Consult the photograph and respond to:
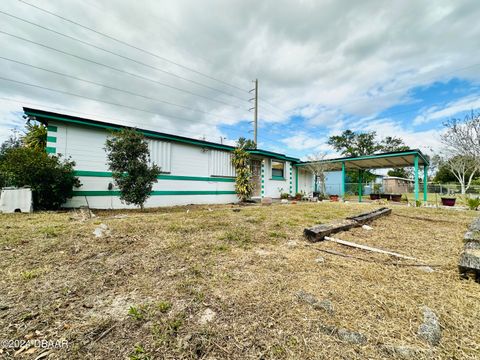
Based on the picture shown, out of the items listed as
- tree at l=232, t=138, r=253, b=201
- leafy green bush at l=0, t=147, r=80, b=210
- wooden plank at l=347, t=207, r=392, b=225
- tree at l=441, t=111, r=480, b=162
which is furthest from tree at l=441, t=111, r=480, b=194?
leafy green bush at l=0, t=147, r=80, b=210

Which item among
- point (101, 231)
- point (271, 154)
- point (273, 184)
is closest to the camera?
point (101, 231)

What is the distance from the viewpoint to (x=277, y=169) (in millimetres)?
12516

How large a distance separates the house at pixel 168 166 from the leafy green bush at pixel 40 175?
1.93 ft

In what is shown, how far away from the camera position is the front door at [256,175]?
11168 mm

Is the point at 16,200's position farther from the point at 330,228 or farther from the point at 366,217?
the point at 366,217

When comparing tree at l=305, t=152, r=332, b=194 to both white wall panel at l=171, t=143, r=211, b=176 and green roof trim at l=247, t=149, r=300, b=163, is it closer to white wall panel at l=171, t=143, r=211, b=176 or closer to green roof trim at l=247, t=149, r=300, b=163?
green roof trim at l=247, t=149, r=300, b=163

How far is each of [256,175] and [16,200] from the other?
9.39m

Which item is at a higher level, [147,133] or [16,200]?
[147,133]

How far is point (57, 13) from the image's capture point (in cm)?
738

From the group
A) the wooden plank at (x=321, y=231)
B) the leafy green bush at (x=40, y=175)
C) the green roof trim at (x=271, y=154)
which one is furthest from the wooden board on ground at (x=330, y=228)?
the leafy green bush at (x=40, y=175)

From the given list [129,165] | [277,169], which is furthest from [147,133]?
[277,169]

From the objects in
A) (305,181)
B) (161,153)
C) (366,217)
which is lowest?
(366,217)

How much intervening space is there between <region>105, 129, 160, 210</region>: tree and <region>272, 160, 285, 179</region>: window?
810cm

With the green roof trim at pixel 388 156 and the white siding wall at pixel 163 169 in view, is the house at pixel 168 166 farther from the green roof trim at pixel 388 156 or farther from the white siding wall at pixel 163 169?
the green roof trim at pixel 388 156
